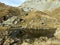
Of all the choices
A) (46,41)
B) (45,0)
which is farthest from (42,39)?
(45,0)

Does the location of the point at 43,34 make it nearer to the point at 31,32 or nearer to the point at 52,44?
the point at 31,32

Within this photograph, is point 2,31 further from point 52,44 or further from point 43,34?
point 52,44

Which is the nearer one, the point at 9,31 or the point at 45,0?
the point at 9,31

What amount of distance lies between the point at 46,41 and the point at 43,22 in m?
12.7

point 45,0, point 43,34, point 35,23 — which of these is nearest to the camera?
point 43,34

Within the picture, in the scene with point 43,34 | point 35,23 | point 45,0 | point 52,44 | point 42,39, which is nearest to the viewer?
point 52,44

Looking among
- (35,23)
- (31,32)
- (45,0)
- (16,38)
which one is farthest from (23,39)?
(45,0)

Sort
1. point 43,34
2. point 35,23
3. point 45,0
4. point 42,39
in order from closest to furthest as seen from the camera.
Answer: point 42,39 → point 43,34 → point 35,23 → point 45,0

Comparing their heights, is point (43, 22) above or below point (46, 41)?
above

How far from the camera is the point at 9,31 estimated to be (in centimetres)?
3022

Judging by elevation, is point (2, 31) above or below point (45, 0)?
below

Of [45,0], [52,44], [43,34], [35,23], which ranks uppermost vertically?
[45,0]

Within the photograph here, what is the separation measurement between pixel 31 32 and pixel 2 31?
155 inches

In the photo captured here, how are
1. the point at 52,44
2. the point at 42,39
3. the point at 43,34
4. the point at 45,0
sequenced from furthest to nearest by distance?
the point at 45,0
the point at 43,34
the point at 42,39
the point at 52,44
